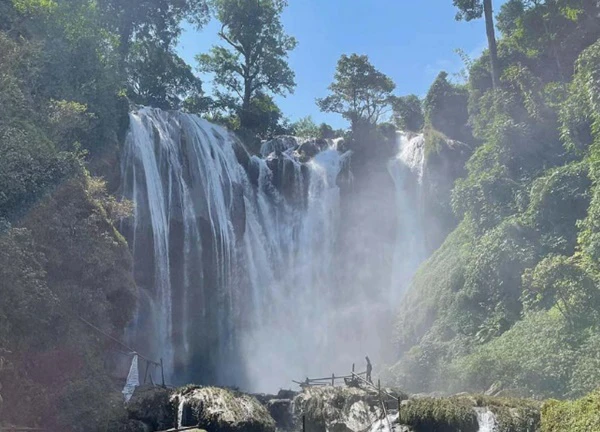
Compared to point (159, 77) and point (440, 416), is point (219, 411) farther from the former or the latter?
point (159, 77)

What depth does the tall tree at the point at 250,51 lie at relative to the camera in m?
44.8

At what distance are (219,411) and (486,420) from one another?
6.12 metres

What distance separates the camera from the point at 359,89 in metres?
42.2

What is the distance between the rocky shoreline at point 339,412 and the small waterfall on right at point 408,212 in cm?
1728

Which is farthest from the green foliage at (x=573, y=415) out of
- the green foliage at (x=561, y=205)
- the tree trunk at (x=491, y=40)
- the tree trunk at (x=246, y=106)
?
the tree trunk at (x=246, y=106)

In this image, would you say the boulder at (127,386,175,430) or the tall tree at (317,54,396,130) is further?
the tall tree at (317,54,396,130)

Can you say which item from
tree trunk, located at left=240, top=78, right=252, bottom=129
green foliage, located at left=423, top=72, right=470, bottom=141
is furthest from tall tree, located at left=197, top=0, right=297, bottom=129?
green foliage, located at left=423, top=72, right=470, bottom=141

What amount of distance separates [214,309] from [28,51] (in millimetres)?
14406

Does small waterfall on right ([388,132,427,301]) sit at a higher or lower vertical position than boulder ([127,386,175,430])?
higher

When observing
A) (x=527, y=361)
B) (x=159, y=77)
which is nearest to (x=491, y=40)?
(x=527, y=361)

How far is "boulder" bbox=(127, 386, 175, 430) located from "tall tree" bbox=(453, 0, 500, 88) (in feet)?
79.7

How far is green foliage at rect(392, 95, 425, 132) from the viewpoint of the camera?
149ft

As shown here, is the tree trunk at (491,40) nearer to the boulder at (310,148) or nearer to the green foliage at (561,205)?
the green foliage at (561,205)

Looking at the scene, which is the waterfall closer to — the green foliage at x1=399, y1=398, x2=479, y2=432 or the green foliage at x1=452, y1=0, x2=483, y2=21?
the green foliage at x1=399, y1=398, x2=479, y2=432
